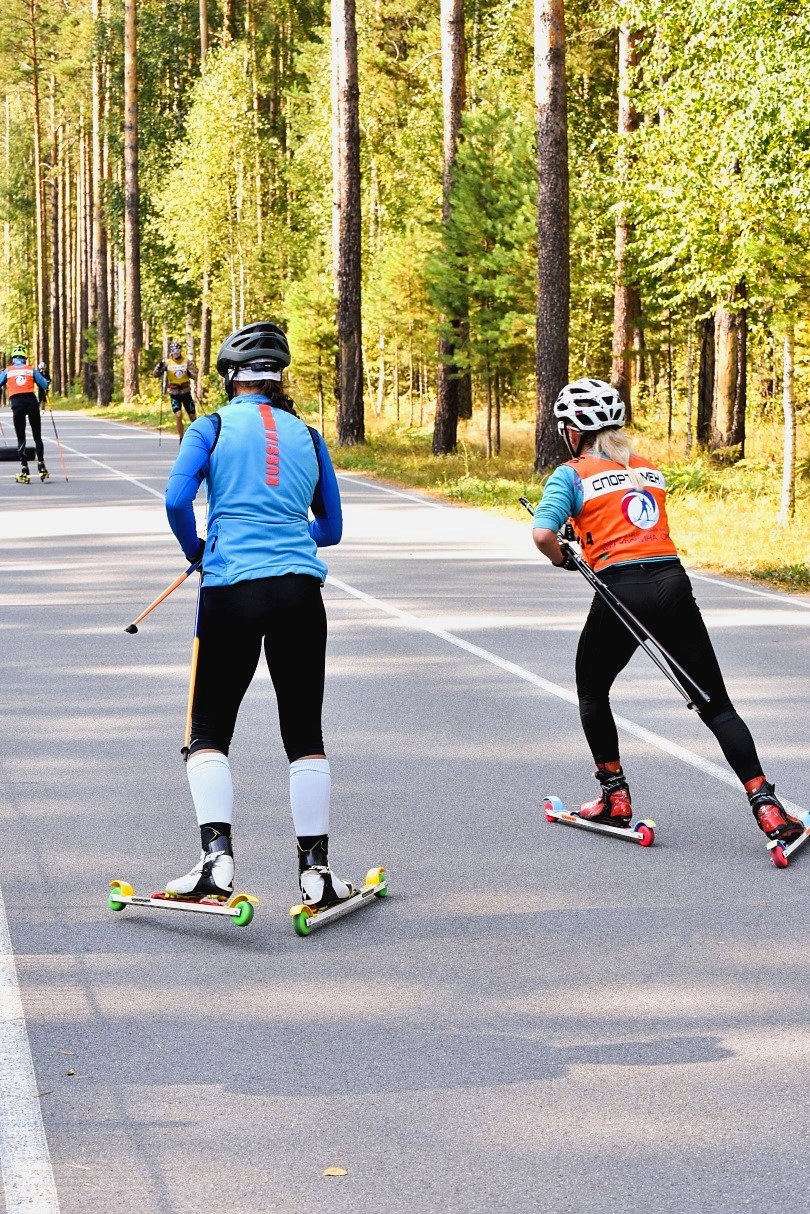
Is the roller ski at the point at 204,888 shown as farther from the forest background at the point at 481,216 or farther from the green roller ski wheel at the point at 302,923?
the forest background at the point at 481,216

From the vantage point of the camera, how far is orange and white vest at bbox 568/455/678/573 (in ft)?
23.3

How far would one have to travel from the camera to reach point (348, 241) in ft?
117

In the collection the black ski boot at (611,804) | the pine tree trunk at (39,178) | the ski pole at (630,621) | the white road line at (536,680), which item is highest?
the pine tree trunk at (39,178)

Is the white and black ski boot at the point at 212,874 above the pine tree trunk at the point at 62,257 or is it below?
below

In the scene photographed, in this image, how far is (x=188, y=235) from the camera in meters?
65.2

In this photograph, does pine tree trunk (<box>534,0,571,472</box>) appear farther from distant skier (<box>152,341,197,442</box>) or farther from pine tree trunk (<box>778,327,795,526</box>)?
distant skier (<box>152,341,197,442</box>)

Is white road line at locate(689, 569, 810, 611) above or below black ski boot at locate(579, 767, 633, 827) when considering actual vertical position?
below

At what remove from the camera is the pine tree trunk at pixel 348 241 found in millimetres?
35438

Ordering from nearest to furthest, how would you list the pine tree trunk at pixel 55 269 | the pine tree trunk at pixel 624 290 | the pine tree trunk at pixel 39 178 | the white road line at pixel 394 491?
the white road line at pixel 394 491, the pine tree trunk at pixel 624 290, the pine tree trunk at pixel 39 178, the pine tree trunk at pixel 55 269

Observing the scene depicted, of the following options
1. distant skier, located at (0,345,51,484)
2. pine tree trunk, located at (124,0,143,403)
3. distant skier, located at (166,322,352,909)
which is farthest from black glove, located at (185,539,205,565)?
pine tree trunk, located at (124,0,143,403)

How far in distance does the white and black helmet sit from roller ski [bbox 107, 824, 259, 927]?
2326mm

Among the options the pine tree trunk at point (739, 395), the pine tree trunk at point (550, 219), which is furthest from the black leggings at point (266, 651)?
the pine tree trunk at point (739, 395)

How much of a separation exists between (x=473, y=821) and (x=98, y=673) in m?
4.50

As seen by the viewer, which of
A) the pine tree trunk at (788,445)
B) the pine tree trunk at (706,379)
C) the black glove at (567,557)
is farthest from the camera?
the pine tree trunk at (706,379)
